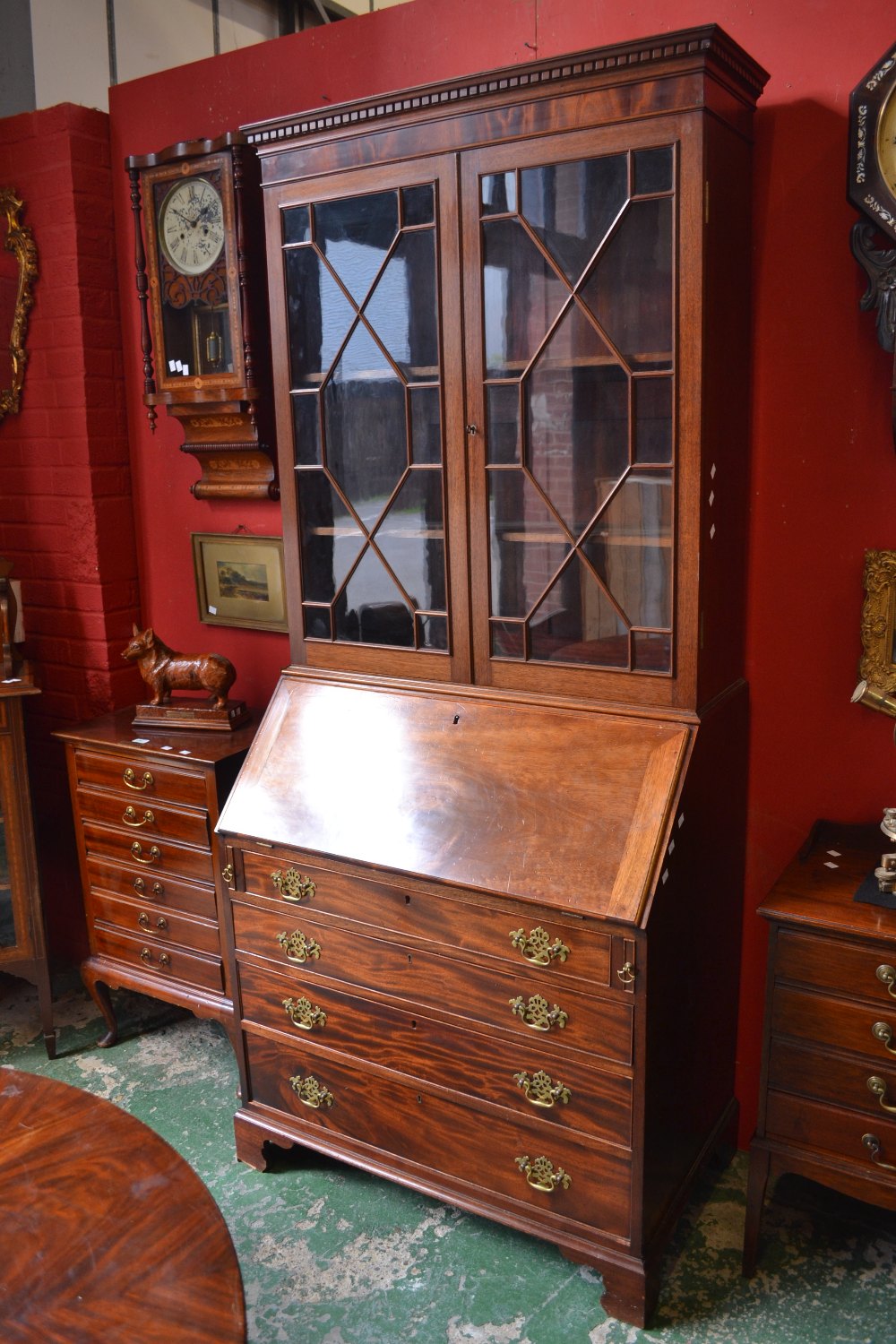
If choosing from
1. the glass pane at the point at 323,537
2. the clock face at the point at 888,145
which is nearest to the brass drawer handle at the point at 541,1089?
the glass pane at the point at 323,537

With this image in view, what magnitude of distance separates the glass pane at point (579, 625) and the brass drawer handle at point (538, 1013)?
67 cm

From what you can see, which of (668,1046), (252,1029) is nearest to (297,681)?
(252,1029)

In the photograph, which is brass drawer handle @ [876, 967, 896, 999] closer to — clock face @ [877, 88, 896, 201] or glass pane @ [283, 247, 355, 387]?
clock face @ [877, 88, 896, 201]

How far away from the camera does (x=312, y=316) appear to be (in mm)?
2404

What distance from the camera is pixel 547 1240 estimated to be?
7.23 feet

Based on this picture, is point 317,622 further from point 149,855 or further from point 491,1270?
point 491,1270

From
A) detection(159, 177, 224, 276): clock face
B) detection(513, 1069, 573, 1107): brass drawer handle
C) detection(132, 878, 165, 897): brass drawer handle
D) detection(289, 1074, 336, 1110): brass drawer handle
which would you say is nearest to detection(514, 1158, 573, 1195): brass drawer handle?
detection(513, 1069, 573, 1107): brass drawer handle

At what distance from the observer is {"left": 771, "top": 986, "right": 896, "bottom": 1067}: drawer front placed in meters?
1.97

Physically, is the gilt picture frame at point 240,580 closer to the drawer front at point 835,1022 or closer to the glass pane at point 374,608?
the glass pane at point 374,608

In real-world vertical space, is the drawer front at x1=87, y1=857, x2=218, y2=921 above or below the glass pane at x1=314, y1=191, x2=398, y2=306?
below

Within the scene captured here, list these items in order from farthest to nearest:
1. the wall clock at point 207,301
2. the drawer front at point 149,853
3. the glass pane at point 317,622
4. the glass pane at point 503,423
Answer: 1. the drawer front at point 149,853
2. the wall clock at point 207,301
3. the glass pane at point 317,622
4. the glass pane at point 503,423

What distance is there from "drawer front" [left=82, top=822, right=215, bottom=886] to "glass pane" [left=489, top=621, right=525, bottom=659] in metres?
1.01

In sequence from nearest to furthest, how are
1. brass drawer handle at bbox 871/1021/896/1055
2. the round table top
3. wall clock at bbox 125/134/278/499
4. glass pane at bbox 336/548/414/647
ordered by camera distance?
the round table top, brass drawer handle at bbox 871/1021/896/1055, glass pane at bbox 336/548/414/647, wall clock at bbox 125/134/278/499

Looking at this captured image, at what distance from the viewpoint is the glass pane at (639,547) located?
2066 millimetres
